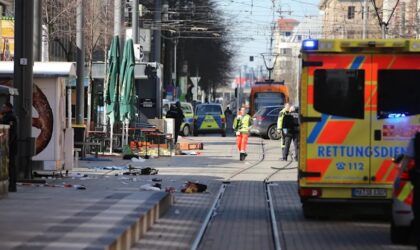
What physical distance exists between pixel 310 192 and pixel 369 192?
875 mm

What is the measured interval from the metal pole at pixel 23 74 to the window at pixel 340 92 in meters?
7.02

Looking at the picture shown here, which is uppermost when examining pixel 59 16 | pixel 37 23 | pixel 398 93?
pixel 59 16

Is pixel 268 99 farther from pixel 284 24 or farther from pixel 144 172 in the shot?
pixel 144 172

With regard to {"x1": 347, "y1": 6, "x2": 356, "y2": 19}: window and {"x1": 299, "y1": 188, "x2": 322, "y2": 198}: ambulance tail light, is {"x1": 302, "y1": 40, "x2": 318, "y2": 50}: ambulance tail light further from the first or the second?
{"x1": 347, "y1": 6, "x2": 356, "y2": 19}: window

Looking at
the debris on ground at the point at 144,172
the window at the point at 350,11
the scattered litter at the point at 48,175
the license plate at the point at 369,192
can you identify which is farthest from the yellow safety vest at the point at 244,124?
the window at the point at 350,11

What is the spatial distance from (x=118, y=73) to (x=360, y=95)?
16147 millimetres

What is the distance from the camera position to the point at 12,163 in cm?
1572

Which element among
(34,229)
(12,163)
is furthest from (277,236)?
(12,163)

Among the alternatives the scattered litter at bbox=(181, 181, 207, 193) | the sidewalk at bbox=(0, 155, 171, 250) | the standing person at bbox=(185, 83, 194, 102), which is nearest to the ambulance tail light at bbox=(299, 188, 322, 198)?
the sidewalk at bbox=(0, 155, 171, 250)

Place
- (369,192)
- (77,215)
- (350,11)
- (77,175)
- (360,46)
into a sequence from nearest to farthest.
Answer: (77,215) < (369,192) < (360,46) < (77,175) < (350,11)

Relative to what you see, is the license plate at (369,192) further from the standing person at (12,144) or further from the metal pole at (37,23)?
the metal pole at (37,23)

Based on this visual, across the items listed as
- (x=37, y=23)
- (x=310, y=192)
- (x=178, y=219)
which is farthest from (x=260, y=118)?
(x=310, y=192)

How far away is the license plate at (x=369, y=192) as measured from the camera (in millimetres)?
12820

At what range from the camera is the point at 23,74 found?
1764cm
